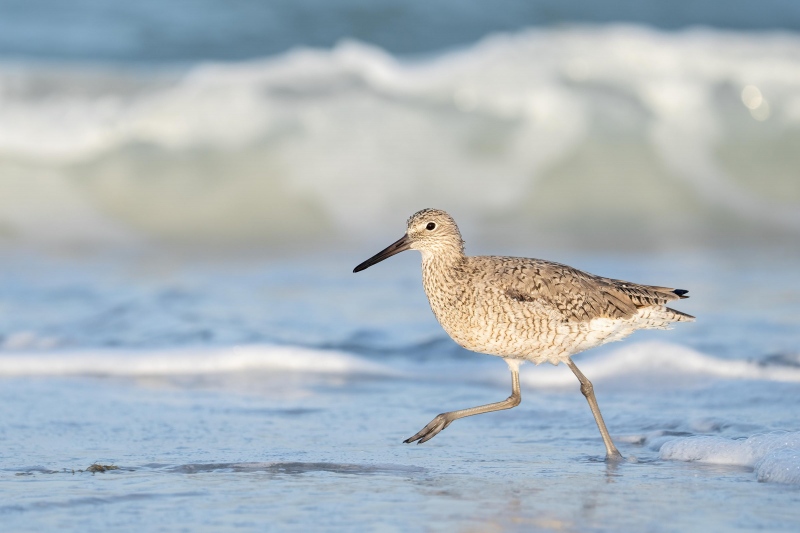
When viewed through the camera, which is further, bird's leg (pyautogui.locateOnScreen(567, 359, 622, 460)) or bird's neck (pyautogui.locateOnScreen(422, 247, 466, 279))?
bird's neck (pyautogui.locateOnScreen(422, 247, 466, 279))

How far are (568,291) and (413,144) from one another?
9122 mm

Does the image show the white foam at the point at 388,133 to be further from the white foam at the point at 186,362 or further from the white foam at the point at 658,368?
the white foam at the point at 658,368

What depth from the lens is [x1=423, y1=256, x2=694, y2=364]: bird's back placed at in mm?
5973

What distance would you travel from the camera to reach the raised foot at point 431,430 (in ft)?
19.0

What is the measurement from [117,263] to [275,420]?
18.9 feet

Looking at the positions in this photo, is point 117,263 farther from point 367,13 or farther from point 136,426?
point 367,13

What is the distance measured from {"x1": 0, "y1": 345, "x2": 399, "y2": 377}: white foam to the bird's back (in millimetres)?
1775

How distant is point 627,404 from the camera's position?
691cm

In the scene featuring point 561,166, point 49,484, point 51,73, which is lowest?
point 49,484

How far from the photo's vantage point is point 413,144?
49.4ft

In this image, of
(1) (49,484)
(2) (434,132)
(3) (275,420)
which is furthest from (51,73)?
(1) (49,484)

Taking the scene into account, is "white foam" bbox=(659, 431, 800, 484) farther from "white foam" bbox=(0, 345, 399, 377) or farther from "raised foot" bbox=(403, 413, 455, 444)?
"white foam" bbox=(0, 345, 399, 377)

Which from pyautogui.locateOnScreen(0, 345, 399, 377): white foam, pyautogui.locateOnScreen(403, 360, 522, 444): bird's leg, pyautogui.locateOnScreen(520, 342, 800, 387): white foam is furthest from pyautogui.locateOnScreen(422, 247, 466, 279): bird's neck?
pyautogui.locateOnScreen(0, 345, 399, 377): white foam

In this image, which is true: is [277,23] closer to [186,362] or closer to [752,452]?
[186,362]
